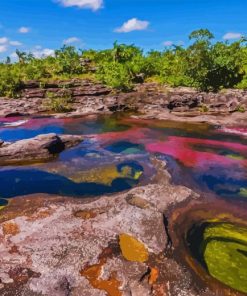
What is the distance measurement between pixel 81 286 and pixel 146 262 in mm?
2411

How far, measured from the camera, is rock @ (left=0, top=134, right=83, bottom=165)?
71.9 feet

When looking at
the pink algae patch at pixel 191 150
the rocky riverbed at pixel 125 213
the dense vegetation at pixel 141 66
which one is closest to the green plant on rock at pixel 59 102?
the dense vegetation at pixel 141 66

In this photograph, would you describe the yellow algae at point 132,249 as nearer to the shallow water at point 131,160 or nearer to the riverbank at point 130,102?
the shallow water at point 131,160

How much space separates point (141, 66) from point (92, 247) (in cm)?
3987

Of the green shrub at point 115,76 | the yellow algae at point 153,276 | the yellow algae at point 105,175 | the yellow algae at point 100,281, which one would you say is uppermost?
the green shrub at point 115,76

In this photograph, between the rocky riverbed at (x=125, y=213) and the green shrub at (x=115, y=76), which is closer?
the rocky riverbed at (x=125, y=213)

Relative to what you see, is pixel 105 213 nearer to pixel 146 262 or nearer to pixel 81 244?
pixel 81 244

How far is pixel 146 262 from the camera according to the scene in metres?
10.8

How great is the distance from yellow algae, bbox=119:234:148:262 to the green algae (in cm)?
228

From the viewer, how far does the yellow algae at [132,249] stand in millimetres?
11125

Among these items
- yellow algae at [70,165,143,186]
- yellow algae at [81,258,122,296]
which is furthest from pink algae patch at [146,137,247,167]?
yellow algae at [81,258,122,296]

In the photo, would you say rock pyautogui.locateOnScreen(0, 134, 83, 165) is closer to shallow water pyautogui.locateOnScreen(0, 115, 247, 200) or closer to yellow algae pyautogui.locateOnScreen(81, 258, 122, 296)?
shallow water pyautogui.locateOnScreen(0, 115, 247, 200)

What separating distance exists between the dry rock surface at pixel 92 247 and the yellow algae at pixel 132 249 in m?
0.03

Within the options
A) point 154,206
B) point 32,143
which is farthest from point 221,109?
point 154,206
